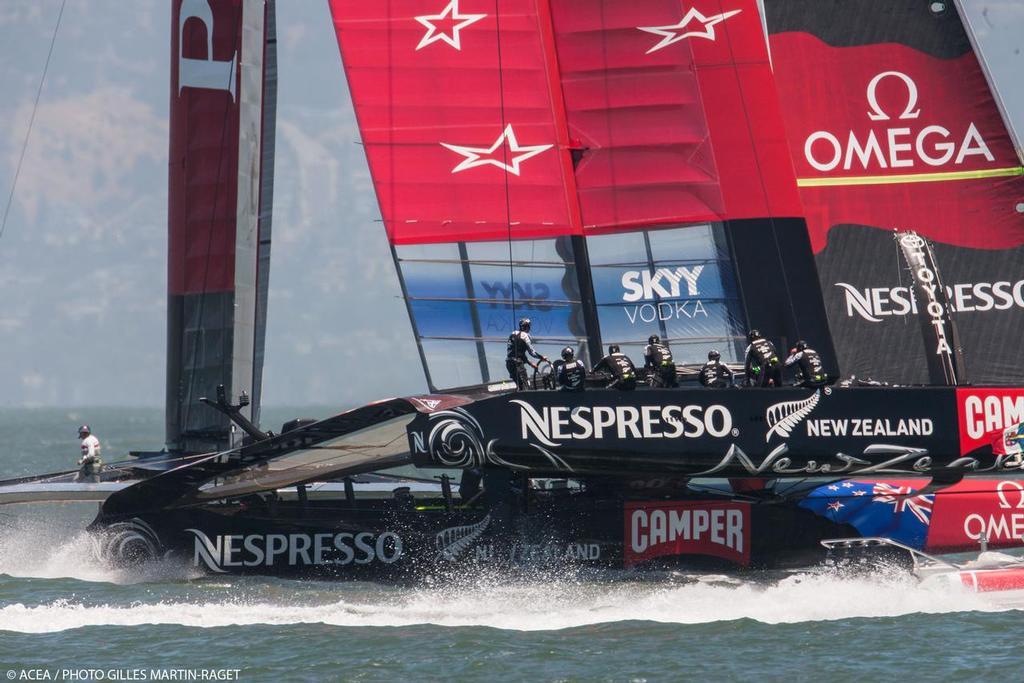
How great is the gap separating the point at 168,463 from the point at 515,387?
3.93 meters

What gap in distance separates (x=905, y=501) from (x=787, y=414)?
82.1 inches

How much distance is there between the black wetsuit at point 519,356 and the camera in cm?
1323

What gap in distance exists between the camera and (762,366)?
1311cm

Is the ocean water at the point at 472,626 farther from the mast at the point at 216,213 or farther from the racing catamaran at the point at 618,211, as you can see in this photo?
the mast at the point at 216,213

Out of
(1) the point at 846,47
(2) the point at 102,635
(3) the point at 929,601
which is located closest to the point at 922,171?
(1) the point at 846,47

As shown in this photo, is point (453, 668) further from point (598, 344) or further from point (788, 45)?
point (788, 45)

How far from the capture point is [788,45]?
15727mm

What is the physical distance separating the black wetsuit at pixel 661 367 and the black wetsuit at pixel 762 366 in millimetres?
654

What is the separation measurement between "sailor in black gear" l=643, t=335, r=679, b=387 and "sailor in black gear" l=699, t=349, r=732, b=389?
55 cm

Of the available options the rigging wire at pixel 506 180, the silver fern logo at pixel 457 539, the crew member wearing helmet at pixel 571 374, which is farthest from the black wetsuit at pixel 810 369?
the rigging wire at pixel 506 180

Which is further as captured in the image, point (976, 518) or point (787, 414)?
point (976, 518)

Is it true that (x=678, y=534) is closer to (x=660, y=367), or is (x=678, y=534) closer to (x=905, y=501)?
(x=660, y=367)

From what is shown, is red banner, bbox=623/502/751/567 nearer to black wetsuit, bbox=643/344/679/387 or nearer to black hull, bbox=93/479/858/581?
black hull, bbox=93/479/858/581

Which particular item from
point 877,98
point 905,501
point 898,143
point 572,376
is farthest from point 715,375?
point 877,98
